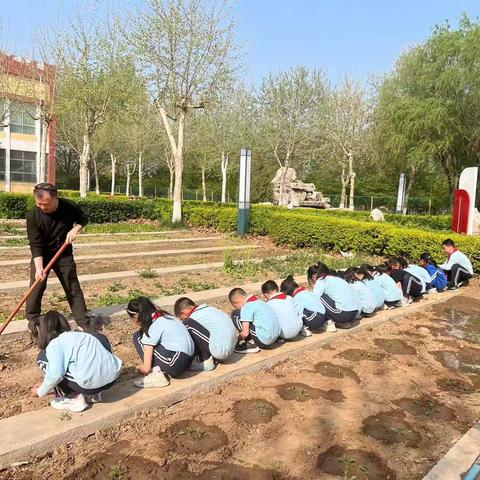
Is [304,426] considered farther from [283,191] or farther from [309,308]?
[283,191]

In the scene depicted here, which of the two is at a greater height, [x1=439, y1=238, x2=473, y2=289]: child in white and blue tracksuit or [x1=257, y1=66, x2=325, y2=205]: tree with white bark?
[x1=257, y1=66, x2=325, y2=205]: tree with white bark

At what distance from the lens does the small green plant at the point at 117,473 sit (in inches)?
105

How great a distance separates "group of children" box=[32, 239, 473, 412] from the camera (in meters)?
3.16

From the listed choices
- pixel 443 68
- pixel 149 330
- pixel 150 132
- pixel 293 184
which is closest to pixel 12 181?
pixel 150 132

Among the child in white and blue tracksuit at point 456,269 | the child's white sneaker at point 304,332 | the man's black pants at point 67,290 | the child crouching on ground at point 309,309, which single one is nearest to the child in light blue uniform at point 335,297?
the child crouching on ground at point 309,309

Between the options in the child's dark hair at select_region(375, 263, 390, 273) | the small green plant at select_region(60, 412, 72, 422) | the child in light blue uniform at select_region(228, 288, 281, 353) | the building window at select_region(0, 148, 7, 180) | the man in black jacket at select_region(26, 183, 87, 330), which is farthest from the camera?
the building window at select_region(0, 148, 7, 180)

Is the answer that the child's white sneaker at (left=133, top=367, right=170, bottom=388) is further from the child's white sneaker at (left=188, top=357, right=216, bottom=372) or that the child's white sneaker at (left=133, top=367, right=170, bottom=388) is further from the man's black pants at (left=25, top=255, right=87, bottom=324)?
the man's black pants at (left=25, top=255, right=87, bottom=324)

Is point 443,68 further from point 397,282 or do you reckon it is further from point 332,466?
point 332,466

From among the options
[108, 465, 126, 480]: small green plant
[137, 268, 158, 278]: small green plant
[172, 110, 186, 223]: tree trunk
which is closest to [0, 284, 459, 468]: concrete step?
[108, 465, 126, 480]: small green plant

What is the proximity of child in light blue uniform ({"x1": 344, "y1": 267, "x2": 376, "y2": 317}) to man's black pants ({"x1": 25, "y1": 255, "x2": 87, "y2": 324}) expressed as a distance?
10.4ft

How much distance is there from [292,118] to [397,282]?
25.5 metres

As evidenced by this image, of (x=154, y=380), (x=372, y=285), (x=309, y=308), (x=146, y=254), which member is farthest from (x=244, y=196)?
(x=154, y=380)

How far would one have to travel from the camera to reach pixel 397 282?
6.87m

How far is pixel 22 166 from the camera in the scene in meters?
33.7
